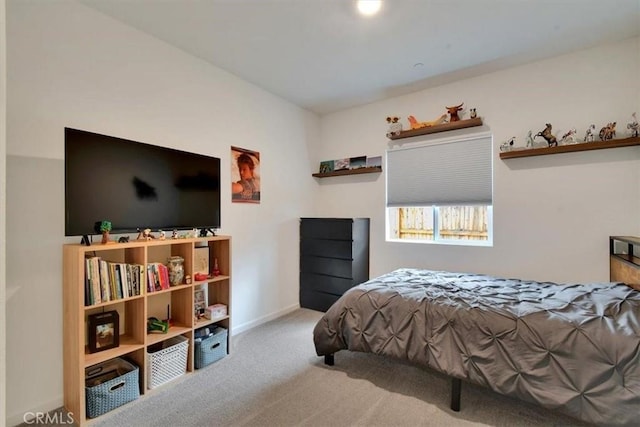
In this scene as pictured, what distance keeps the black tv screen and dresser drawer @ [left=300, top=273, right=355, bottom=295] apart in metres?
1.54

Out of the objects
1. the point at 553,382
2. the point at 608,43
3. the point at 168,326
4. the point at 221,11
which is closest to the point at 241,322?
the point at 168,326

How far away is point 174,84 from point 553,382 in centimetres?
322

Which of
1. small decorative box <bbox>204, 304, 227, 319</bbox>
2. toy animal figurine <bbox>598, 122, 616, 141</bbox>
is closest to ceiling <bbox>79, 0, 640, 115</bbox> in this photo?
toy animal figurine <bbox>598, 122, 616, 141</bbox>

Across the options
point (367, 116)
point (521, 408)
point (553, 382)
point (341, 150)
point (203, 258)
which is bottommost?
point (521, 408)

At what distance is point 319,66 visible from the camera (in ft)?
9.02

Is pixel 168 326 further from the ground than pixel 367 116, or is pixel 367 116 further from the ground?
pixel 367 116

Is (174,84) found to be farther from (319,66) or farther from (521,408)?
(521,408)

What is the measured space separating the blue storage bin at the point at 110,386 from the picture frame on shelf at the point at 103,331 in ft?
0.58

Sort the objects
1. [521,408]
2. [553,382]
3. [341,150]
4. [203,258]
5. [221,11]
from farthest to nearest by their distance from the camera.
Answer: [341,150] → [203,258] → [221,11] → [521,408] → [553,382]

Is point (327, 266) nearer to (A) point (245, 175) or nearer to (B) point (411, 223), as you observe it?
(B) point (411, 223)

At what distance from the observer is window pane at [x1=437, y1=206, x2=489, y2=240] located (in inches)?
121

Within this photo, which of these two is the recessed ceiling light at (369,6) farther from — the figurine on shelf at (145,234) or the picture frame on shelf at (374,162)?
the figurine on shelf at (145,234)

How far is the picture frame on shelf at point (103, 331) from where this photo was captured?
176cm

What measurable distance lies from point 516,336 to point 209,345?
208 cm
